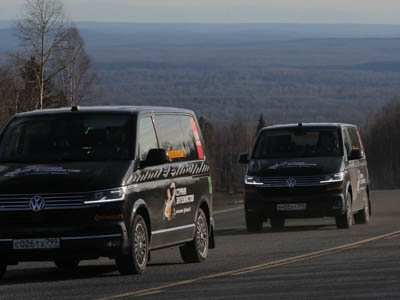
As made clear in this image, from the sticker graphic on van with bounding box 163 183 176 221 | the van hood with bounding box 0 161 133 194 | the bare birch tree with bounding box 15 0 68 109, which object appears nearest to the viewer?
the van hood with bounding box 0 161 133 194

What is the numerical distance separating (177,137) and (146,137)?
1161mm

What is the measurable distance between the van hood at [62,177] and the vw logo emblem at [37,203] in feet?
0.25

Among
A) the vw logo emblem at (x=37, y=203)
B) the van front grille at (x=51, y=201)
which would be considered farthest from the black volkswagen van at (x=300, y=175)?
the vw logo emblem at (x=37, y=203)

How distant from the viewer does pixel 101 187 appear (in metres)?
12.1

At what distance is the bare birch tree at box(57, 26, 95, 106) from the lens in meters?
90.1

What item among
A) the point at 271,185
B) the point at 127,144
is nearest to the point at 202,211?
the point at 127,144

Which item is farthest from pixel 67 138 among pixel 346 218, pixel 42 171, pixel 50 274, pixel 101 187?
pixel 346 218

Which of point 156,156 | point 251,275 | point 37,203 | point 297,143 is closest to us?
point 37,203

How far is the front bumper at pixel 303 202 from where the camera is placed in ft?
68.2

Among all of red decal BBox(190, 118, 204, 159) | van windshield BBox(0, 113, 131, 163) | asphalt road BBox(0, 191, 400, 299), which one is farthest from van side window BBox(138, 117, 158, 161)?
red decal BBox(190, 118, 204, 159)

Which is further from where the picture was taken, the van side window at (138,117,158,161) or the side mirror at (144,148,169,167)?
the van side window at (138,117,158,161)

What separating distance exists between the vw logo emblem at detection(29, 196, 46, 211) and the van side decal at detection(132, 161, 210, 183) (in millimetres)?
1108

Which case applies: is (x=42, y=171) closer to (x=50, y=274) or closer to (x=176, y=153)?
(x=50, y=274)

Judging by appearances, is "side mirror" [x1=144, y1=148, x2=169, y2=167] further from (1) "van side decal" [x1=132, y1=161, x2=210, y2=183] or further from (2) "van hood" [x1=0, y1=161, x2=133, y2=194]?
(2) "van hood" [x1=0, y1=161, x2=133, y2=194]
